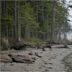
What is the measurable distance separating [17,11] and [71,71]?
16.1 metres

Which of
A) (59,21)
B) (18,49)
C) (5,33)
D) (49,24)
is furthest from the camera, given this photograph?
(59,21)

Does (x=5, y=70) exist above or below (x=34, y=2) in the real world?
below

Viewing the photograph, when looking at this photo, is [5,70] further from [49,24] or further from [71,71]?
[49,24]

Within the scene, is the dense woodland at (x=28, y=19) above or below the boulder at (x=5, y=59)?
above

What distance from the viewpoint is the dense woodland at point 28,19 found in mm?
Result: 24781

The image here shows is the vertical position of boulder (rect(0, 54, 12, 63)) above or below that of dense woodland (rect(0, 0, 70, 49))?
below

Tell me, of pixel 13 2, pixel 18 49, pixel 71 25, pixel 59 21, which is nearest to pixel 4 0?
pixel 13 2

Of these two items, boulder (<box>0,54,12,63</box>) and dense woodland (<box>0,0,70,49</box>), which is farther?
dense woodland (<box>0,0,70,49</box>)

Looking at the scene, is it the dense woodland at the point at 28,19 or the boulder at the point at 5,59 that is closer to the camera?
the boulder at the point at 5,59

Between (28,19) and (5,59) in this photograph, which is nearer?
(5,59)

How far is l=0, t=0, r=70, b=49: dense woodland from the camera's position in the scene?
24.8 m

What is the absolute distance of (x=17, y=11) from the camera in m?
25.9

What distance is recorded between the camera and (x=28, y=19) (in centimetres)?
2973

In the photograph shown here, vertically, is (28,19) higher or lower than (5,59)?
→ higher
